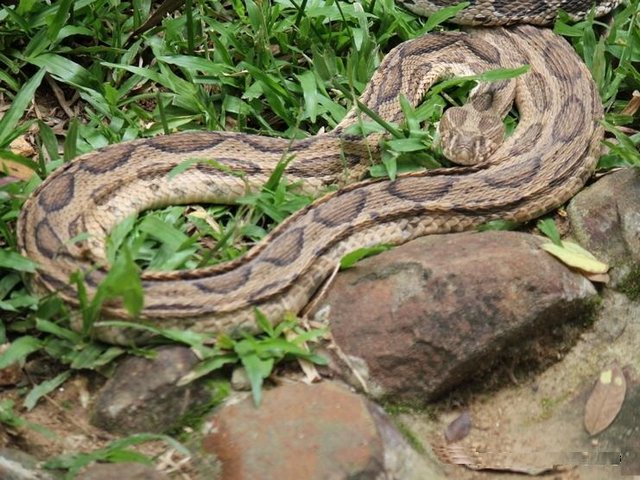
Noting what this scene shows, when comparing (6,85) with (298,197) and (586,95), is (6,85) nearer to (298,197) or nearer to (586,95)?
(298,197)

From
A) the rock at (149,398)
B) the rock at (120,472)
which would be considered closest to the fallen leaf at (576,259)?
the rock at (149,398)

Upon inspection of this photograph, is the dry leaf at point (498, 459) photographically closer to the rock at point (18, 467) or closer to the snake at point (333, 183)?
the snake at point (333, 183)

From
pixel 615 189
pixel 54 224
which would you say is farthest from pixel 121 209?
pixel 615 189

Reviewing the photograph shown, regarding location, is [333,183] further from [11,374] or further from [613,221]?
[11,374]

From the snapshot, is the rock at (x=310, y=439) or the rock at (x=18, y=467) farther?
the rock at (x=310, y=439)

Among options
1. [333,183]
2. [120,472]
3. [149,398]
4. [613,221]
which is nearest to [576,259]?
[613,221]
